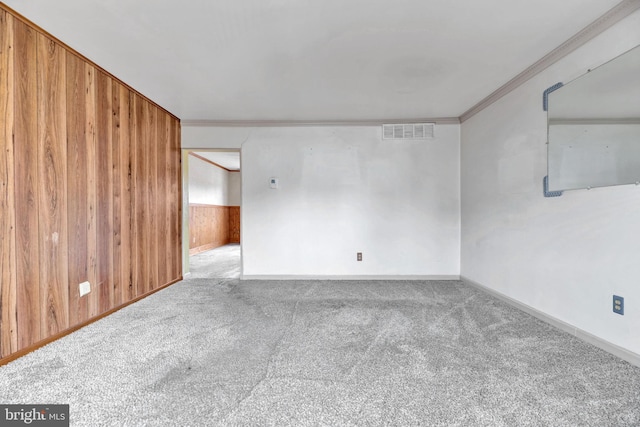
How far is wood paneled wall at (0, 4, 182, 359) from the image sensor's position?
168 centimetres

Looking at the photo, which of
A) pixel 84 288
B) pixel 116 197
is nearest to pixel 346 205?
pixel 116 197

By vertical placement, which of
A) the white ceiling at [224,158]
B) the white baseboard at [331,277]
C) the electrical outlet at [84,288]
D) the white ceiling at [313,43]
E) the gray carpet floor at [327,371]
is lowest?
the gray carpet floor at [327,371]

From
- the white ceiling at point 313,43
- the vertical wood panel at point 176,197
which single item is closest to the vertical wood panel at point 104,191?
the white ceiling at point 313,43

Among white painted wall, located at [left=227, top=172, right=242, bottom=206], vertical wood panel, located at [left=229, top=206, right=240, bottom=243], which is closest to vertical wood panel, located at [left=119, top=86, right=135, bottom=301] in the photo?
vertical wood panel, located at [left=229, top=206, right=240, bottom=243]

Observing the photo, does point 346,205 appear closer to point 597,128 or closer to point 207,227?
point 597,128

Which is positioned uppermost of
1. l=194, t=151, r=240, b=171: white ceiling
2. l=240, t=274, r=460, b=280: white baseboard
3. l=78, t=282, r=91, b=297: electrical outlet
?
l=194, t=151, r=240, b=171: white ceiling

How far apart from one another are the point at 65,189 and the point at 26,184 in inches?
10.8

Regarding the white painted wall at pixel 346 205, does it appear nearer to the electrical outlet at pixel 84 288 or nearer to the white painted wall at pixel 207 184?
the electrical outlet at pixel 84 288

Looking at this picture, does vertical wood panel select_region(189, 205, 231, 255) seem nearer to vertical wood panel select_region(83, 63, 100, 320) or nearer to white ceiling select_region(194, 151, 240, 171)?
white ceiling select_region(194, 151, 240, 171)

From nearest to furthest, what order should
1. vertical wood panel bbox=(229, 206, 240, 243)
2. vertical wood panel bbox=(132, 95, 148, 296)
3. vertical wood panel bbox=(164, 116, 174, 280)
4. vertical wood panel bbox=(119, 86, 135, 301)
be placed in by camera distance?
vertical wood panel bbox=(119, 86, 135, 301) → vertical wood panel bbox=(132, 95, 148, 296) → vertical wood panel bbox=(164, 116, 174, 280) → vertical wood panel bbox=(229, 206, 240, 243)

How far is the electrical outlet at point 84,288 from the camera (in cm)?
217

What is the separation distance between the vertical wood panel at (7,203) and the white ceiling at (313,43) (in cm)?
26

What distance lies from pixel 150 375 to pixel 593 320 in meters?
2.89

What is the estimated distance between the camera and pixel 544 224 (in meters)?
2.26
